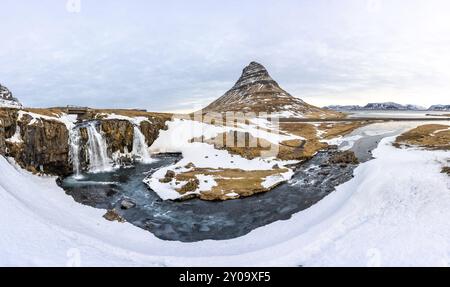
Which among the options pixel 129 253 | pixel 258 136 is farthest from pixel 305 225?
pixel 258 136

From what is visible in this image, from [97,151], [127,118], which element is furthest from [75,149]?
[127,118]

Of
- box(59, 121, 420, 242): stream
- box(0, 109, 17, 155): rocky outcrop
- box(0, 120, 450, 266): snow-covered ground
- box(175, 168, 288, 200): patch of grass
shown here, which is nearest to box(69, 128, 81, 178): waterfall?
box(59, 121, 420, 242): stream

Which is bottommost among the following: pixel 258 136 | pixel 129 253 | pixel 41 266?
pixel 129 253

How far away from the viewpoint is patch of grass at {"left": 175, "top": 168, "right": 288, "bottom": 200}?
36062 mm

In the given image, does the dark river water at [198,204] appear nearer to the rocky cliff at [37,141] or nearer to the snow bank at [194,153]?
the snow bank at [194,153]

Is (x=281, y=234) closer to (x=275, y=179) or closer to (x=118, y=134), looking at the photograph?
(x=275, y=179)

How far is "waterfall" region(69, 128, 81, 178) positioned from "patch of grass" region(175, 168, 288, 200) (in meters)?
15.2

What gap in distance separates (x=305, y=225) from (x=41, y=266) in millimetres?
18876

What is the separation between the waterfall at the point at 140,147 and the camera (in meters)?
57.9

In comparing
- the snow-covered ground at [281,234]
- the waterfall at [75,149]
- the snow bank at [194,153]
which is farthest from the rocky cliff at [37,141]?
the snow bank at [194,153]

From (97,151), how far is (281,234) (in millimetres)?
36180

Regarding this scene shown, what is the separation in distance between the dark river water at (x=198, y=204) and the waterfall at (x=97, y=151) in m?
3.45

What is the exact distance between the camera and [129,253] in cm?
2066
